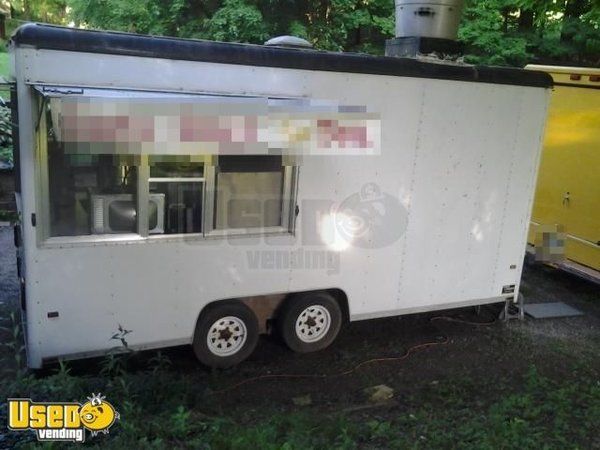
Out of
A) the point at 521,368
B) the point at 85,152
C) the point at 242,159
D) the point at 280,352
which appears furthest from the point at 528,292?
the point at 85,152

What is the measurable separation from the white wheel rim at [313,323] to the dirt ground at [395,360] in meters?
0.22

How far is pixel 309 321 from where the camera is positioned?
19.4ft

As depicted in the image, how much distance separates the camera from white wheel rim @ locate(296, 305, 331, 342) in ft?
19.2

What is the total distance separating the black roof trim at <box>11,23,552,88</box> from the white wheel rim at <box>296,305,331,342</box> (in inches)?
92.6

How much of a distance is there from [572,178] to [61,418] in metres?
7.25

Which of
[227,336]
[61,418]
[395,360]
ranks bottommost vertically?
[395,360]

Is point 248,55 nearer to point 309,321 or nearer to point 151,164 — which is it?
point 151,164

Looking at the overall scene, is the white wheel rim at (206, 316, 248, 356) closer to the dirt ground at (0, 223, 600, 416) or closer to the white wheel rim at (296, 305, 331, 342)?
the dirt ground at (0, 223, 600, 416)

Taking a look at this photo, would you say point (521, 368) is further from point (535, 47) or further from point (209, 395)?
point (535, 47)

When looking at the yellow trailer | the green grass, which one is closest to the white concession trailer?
the green grass

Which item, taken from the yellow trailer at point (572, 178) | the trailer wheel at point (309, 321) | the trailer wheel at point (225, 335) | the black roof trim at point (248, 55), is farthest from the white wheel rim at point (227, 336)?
the yellow trailer at point (572, 178)

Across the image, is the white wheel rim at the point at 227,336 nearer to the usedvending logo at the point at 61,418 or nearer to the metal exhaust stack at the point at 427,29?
Result: the usedvending logo at the point at 61,418

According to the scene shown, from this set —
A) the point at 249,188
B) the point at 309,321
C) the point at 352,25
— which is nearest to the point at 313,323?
the point at 309,321

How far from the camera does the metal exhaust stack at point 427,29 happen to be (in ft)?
20.4
